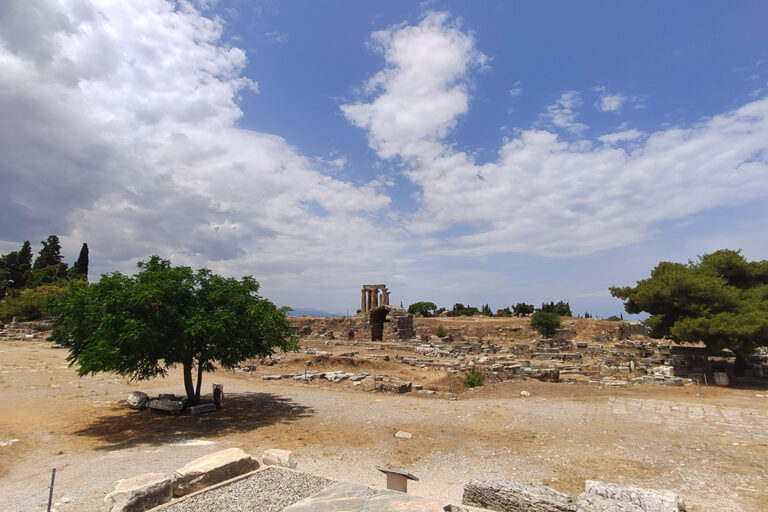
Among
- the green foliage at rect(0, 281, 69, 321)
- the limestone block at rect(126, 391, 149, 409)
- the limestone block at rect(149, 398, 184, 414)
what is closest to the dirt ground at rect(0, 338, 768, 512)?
the limestone block at rect(149, 398, 184, 414)

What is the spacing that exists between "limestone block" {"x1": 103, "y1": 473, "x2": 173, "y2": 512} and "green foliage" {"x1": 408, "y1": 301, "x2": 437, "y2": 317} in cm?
6913

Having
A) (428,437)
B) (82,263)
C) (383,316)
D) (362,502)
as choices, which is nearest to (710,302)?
(428,437)

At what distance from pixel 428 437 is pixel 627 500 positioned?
5.54 meters

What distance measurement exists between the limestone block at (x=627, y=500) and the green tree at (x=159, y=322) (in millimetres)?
9568

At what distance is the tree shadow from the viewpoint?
1054 cm

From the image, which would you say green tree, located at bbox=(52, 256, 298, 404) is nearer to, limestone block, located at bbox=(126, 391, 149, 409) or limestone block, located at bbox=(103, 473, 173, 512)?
limestone block, located at bbox=(126, 391, 149, 409)

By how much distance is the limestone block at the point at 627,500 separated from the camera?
5.19m

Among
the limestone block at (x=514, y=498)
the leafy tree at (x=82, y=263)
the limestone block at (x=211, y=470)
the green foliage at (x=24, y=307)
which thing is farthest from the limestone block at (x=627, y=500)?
the leafy tree at (x=82, y=263)

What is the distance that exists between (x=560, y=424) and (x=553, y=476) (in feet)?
13.2

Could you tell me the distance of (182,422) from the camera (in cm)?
1197

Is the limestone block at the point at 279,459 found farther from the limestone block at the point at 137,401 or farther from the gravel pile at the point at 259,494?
the limestone block at the point at 137,401

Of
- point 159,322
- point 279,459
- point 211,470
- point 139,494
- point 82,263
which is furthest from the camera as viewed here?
point 82,263

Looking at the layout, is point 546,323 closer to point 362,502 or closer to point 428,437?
point 428,437

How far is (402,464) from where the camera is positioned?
8484 mm
